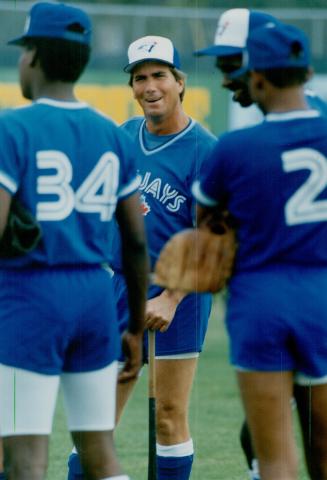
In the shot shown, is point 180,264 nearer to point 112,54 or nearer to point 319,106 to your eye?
point 319,106

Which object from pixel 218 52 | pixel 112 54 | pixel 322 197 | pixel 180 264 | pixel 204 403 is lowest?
pixel 204 403

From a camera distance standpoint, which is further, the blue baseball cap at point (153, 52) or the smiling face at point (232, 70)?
the blue baseball cap at point (153, 52)

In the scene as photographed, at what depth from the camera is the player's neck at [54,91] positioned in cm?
449

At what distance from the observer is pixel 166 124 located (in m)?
6.18

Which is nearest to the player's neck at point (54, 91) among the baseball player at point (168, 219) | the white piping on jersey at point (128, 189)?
the white piping on jersey at point (128, 189)

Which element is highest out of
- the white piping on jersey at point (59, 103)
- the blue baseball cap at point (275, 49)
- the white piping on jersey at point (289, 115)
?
the blue baseball cap at point (275, 49)

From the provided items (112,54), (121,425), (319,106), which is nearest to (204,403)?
(121,425)

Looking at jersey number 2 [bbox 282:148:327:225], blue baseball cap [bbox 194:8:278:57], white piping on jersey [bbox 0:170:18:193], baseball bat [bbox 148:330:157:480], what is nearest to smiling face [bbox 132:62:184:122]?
baseball bat [bbox 148:330:157:480]

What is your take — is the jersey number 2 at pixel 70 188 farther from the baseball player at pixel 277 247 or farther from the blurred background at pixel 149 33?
the blurred background at pixel 149 33

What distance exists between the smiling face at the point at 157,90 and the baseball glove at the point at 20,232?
193 centimetres

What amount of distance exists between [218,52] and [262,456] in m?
1.52

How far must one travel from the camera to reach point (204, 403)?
A: 363 inches

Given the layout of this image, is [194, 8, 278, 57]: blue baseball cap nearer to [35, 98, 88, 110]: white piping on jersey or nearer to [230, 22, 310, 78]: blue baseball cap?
[230, 22, 310, 78]: blue baseball cap

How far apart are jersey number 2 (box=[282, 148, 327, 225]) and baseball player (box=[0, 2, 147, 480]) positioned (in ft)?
2.02
